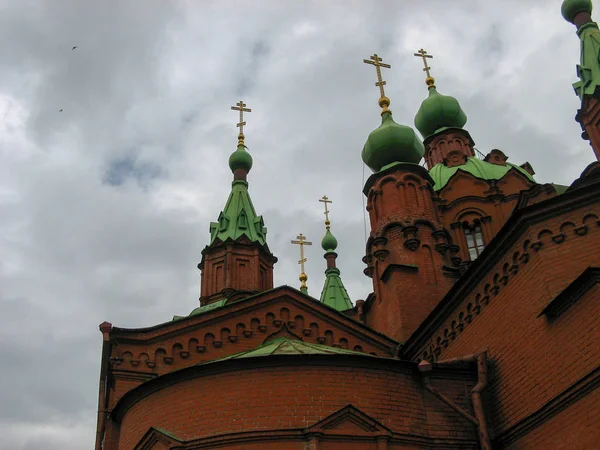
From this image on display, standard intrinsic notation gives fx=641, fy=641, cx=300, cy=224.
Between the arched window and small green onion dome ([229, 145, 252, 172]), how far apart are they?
9268mm

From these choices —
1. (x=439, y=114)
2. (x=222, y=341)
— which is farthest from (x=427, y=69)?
(x=222, y=341)

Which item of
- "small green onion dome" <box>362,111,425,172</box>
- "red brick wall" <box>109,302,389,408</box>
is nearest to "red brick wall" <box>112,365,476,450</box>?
"red brick wall" <box>109,302,389,408</box>

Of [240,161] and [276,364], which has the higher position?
[240,161]

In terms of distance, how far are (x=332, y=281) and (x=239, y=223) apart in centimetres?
789

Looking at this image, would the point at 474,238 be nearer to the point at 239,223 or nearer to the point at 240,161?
the point at 239,223

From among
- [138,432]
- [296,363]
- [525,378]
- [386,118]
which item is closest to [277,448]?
[296,363]

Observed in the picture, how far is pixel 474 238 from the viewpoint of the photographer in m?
19.4

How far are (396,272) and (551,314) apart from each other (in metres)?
6.68

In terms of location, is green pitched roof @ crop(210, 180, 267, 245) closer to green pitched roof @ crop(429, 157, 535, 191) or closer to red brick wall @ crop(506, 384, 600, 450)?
green pitched roof @ crop(429, 157, 535, 191)

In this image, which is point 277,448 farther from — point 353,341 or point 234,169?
point 234,169

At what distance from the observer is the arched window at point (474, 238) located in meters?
18.9

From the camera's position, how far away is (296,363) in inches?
402

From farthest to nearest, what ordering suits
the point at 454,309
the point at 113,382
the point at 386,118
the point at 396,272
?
the point at 386,118 < the point at 396,272 < the point at 113,382 < the point at 454,309

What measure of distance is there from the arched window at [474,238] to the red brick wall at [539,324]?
7.85m
